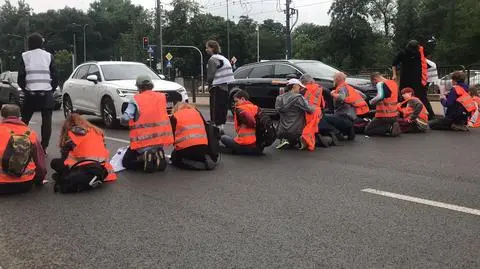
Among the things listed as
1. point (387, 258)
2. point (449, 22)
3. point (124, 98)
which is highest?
point (449, 22)

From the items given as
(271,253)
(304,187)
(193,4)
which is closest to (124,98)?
(304,187)

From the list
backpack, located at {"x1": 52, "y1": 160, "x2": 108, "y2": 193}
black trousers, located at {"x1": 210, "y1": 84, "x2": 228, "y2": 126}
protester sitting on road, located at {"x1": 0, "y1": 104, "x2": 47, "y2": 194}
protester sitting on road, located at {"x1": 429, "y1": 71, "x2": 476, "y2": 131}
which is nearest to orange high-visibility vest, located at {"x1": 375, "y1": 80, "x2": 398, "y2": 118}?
protester sitting on road, located at {"x1": 429, "y1": 71, "x2": 476, "y2": 131}

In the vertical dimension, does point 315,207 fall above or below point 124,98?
below

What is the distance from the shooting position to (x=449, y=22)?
227ft

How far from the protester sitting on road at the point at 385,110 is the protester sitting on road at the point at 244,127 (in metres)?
3.27

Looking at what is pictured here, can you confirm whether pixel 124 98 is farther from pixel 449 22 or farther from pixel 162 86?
pixel 449 22

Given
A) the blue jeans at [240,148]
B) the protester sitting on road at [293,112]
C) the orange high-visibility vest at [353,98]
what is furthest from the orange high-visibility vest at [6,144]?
the orange high-visibility vest at [353,98]

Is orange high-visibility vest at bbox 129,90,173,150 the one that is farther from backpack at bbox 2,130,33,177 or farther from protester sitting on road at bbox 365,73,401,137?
protester sitting on road at bbox 365,73,401,137

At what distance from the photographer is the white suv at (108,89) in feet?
42.7

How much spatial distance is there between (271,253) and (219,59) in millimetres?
7151

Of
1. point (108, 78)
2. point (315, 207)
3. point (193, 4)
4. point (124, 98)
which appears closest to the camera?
point (315, 207)

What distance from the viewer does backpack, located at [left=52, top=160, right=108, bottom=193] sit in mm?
6609

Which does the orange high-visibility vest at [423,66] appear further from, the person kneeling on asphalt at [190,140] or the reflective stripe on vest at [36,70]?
the reflective stripe on vest at [36,70]

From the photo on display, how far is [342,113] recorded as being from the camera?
10.9m
